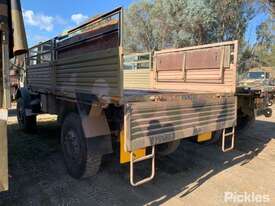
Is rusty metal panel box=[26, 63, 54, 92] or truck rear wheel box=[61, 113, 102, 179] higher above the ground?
rusty metal panel box=[26, 63, 54, 92]

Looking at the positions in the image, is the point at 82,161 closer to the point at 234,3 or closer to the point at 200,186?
the point at 200,186

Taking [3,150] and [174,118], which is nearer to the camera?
[3,150]

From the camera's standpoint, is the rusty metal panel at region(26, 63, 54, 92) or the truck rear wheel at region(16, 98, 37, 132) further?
the truck rear wheel at region(16, 98, 37, 132)

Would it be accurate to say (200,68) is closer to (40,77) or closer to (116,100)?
(116,100)

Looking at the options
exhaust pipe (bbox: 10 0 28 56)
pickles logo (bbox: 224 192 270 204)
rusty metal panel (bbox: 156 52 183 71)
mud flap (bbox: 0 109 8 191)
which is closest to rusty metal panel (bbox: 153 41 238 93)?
rusty metal panel (bbox: 156 52 183 71)

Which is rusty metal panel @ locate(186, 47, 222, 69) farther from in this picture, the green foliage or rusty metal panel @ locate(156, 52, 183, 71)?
the green foliage

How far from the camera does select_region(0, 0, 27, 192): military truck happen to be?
2.21 meters

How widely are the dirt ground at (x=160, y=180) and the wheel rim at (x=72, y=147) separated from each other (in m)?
0.31

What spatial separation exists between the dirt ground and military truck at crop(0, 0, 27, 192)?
124 centimetres

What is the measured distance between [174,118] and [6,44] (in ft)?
6.31

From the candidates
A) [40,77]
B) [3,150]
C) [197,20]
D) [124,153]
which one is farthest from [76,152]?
[197,20]

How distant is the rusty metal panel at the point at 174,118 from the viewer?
284cm

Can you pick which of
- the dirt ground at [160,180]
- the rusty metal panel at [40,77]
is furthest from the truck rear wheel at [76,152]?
the rusty metal panel at [40,77]

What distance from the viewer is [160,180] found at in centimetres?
394
